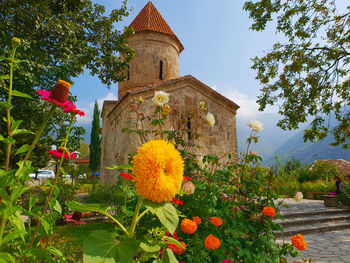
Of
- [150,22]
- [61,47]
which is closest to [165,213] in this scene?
[61,47]

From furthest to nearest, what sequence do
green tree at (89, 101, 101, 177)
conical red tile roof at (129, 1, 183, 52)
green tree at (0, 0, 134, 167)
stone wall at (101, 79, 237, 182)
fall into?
green tree at (89, 101, 101, 177)
conical red tile roof at (129, 1, 183, 52)
stone wall at (101, 79, 237, 182)
green tree at (0, 0, 134, 167)

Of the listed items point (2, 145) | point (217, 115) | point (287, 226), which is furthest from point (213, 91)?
point (2, 145)

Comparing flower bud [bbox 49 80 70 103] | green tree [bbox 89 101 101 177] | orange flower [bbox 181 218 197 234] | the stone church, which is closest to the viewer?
flower bud [bbox 49 80 70 103]

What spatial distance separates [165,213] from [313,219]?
9.07 m

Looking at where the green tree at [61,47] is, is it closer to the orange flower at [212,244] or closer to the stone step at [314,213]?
the orange flower at [212,244]

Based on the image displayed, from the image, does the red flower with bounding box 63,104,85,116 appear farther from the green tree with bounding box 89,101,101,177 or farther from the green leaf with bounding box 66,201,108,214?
the green tree with bounding box 89,101,101,177

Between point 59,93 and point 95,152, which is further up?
point 95,152

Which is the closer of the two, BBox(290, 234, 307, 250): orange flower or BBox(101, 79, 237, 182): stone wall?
BBox(290, 234, 307, 250): orange flower

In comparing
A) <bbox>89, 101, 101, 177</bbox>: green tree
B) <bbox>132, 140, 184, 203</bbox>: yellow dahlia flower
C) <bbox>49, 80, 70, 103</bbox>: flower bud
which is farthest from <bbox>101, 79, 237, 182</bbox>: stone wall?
<bbox>89, 101, 101, 177</bbox>: green tree

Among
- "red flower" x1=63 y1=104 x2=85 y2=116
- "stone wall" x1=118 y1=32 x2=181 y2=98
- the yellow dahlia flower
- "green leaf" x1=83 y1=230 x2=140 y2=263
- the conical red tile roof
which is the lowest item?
"green leaf" x1=83 y1=230 x2=140 y2=263

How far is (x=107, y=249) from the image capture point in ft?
2.60

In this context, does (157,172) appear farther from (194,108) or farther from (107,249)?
(194,108)

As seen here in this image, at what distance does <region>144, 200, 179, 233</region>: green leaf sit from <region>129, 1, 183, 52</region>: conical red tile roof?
1476cm

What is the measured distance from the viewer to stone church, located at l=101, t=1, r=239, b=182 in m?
9.83
